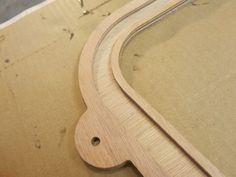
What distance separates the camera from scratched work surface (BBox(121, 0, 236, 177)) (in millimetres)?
633

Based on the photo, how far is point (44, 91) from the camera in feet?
2.34

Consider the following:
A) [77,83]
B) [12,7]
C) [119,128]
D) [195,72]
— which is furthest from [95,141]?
[12,7]

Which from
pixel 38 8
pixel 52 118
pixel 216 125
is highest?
pixel 38 8

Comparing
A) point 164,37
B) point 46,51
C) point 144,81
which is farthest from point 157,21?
point 46,51

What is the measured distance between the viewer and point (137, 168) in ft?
1.86

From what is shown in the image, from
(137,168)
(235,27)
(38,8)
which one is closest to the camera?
(137,168)

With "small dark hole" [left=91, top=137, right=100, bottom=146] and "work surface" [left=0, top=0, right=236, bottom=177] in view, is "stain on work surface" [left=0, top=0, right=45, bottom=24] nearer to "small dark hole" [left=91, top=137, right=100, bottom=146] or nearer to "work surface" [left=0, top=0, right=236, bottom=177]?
"work surface" [left=0, top=0, right=236, bottom=177]

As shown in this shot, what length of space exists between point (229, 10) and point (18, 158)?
2.16 feet

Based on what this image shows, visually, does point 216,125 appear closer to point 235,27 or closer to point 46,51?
point 235,27

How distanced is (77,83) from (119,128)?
0.18m

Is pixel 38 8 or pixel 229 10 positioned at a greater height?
pixel 38 8

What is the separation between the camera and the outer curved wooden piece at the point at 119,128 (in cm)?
56

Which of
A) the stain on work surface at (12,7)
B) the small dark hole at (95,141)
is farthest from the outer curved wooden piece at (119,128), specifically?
the stain on work surface at (12,7)

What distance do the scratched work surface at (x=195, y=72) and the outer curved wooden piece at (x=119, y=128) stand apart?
5 centimetres
